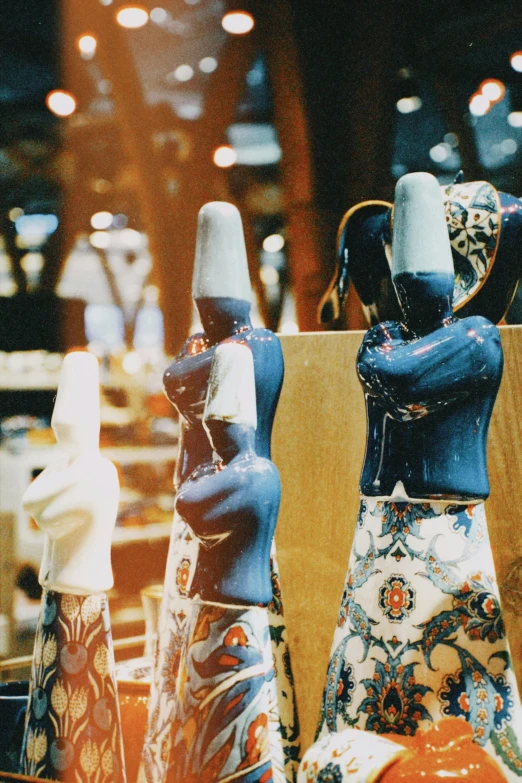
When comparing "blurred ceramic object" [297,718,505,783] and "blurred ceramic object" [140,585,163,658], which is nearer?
"blurred ceramic object" [297,718,505,783]

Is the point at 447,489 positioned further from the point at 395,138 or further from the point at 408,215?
the point at 395,138

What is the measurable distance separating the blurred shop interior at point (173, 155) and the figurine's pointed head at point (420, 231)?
1.11 ft

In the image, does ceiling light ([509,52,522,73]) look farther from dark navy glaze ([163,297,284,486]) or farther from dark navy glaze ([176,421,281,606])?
dark navy glaze ([176,421,281,606])

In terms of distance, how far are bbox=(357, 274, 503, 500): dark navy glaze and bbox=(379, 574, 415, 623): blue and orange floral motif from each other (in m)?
0.05

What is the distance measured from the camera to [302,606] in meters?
0.72

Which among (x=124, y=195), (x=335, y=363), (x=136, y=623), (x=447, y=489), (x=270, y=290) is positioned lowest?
(x=136, y=623)

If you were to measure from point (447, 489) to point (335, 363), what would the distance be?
0.86ft

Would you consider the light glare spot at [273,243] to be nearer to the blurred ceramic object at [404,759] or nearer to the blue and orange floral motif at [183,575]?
the blue and orange floral motif at [183,575]

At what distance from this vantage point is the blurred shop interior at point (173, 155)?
2.82ft

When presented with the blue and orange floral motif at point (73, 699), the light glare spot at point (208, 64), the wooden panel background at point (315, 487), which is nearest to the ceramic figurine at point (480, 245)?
the wooden panel background at point (315, 487)

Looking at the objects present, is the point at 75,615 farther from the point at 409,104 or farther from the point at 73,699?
the point at 409,104

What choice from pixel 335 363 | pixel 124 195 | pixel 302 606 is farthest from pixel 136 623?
pixel 124 195

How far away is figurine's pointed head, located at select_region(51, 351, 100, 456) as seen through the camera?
559mm

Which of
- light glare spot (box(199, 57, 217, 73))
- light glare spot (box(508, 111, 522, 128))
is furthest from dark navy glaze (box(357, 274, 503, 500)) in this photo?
light glare spot (box(199, 57, 217, 73))
